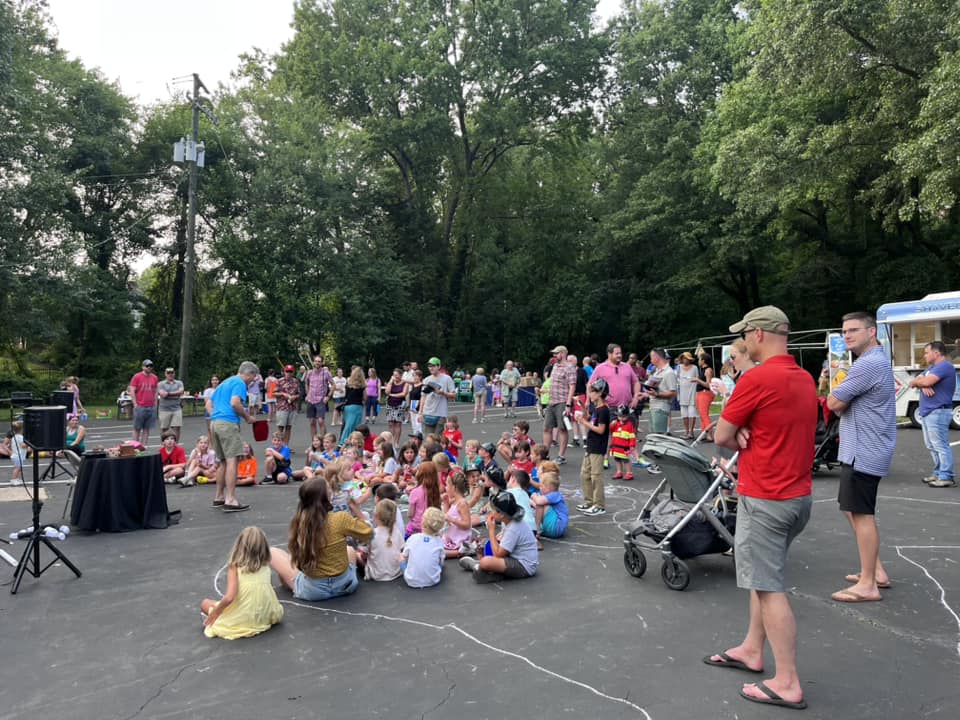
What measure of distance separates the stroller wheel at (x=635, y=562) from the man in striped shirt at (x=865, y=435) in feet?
4.64

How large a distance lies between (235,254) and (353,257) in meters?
5.20

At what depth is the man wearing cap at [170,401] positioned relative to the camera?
564 inches

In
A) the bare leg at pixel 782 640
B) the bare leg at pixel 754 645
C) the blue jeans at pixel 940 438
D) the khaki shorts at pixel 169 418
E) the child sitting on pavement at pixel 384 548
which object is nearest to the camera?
the bare leg at pixel 782 640

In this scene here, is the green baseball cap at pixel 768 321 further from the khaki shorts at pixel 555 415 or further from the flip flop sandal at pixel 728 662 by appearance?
the khaki shorts at pixel 555 415

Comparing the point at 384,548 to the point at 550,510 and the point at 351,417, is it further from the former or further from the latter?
the point at 351,417

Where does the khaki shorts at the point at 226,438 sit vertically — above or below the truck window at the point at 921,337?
below

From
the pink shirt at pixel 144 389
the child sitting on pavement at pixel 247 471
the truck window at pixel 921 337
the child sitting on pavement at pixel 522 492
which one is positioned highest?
the truck window at pixel 921 337

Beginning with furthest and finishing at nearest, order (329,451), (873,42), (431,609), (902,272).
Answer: (902,272), (873,42), (329,451), (431,609)

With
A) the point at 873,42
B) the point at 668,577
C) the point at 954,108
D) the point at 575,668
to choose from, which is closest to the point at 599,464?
the point at 668,577

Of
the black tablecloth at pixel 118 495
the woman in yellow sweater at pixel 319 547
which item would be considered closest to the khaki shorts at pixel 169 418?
the black tablecloth at pixel 118 495

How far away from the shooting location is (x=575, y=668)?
4172mm

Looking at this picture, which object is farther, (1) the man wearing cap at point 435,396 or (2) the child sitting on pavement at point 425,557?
(1) the man wearing cap at point 435,396

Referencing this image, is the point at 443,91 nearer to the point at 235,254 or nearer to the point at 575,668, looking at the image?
the point at 235,254

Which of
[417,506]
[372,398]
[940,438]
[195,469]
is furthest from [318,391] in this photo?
[940,438]
